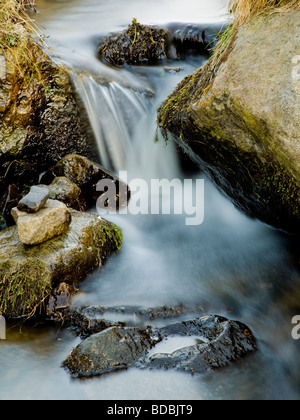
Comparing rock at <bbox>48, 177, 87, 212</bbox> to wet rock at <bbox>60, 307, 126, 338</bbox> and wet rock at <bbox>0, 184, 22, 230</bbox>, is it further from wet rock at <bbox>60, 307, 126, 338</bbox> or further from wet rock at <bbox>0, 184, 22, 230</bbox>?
wet rock at <bbox>60, 307, 126, 338</bbox>

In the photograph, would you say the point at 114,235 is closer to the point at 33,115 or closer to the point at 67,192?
the point at 67,192

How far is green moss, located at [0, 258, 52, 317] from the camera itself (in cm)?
394

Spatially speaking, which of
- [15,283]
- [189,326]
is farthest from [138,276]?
[15,283]

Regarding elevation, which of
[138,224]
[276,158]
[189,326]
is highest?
[276,158]

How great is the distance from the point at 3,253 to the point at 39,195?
0.76 metres

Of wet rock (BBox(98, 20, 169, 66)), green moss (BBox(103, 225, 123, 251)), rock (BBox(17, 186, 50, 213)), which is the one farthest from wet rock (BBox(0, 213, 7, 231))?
wet rock (BBox(98, 20, 169, 66))

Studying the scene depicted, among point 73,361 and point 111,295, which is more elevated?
point 73,361

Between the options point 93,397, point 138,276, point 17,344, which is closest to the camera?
point 93,397

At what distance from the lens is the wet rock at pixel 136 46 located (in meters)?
7.78

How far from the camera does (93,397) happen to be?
3.03 m

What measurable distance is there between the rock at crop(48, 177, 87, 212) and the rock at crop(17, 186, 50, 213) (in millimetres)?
911

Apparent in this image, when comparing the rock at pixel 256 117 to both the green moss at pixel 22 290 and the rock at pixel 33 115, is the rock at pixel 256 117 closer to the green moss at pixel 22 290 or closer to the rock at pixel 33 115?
the rock at pixel 33 115

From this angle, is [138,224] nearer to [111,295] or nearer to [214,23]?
[111,295]

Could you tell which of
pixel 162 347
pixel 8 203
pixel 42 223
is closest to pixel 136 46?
pixel 8 203
